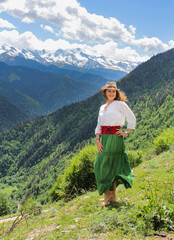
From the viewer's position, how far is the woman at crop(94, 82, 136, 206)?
6.79 m

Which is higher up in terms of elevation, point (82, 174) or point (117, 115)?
point (117, 115)

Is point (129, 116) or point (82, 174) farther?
point (82, 174)

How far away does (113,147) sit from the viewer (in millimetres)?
6801

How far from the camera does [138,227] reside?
460 cm

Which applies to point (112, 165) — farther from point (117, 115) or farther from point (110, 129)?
point (117, 115)

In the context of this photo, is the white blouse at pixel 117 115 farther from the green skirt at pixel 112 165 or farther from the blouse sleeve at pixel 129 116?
the green skirt at pixel 112 165

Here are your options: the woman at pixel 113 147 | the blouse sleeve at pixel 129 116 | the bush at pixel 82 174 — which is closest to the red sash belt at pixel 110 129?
the woman at pixel 113 147

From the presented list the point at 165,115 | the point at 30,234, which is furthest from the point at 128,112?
the point at 165,115

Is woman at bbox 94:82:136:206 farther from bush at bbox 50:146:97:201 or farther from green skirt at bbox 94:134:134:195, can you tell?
bush at bbox 50:146:97:201

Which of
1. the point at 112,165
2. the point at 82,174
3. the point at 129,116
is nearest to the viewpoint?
the point at 129,116

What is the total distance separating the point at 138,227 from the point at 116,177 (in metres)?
2.30

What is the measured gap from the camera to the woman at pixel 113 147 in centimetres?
679

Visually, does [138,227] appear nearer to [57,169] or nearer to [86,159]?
[86,159]

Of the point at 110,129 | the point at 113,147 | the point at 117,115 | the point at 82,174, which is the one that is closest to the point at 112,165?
the point at 113,147
